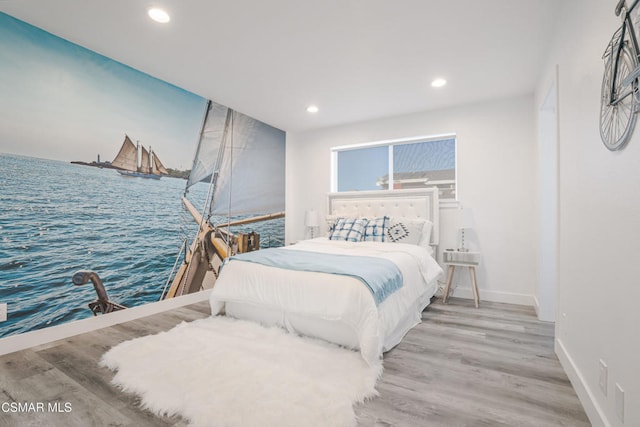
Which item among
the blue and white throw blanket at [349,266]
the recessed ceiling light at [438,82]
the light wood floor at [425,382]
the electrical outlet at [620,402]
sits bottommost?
the light wood floor at [425,382]

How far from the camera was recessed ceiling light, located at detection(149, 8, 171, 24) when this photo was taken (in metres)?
2.24

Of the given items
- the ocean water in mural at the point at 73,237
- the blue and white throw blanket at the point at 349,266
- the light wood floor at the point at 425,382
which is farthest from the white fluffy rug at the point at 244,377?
the ocean water in mural at the point at 73,237

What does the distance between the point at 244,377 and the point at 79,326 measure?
6.11ft

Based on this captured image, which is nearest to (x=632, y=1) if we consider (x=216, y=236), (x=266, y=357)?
(x=266, y=357)

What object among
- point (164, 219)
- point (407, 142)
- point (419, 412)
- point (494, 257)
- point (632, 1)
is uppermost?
point (407, 142)

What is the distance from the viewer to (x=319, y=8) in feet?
7.22

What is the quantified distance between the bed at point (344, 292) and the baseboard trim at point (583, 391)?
3.61 feet

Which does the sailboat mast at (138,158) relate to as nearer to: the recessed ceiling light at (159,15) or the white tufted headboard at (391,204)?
the recessed ceiling light at (159,15)

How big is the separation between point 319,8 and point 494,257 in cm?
346

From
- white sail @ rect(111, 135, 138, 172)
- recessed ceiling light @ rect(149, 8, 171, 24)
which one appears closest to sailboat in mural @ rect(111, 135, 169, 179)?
white sail @ rect(111, 135, 138, 172)

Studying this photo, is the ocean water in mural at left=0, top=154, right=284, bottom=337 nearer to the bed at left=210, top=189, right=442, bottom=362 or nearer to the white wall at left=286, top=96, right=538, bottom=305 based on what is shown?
the bed at left=210, top=189, right=442, bottom=362

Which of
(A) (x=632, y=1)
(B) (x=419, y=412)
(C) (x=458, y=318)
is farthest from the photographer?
(C) (x=458, y=318)

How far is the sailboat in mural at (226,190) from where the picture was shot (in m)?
3.83

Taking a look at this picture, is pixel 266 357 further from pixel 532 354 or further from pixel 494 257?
pixel 494 257
